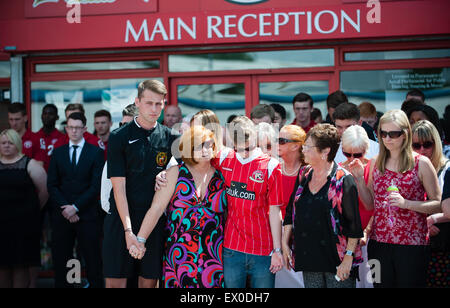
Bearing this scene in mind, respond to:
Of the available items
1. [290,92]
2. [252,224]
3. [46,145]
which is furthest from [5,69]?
[252,224]

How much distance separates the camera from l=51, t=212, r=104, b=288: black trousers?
539 cm

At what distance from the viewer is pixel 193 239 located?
11.6 ft

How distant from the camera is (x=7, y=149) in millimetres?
5211

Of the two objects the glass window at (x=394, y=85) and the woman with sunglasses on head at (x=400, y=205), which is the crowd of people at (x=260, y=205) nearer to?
the woman with sunglasses on head at (x=400, y=205)

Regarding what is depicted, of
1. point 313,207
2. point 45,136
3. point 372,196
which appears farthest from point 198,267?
point 45,136

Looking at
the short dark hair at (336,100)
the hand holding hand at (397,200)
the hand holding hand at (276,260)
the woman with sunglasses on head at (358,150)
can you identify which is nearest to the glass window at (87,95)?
the short dark hair at (336,100)

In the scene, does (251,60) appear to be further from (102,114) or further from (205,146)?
(205,146)

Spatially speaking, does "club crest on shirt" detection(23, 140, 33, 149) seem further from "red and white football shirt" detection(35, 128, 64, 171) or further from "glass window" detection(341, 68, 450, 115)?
"glass window" detection(341, 68, 450, 115)

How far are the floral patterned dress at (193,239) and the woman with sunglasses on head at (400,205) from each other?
1088 mm

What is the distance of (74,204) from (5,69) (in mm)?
2923

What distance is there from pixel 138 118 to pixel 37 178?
215 centimetres

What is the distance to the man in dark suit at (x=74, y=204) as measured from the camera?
538 cm
